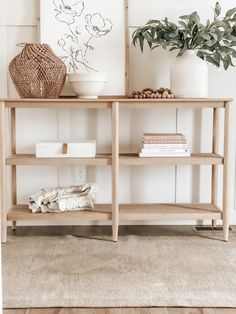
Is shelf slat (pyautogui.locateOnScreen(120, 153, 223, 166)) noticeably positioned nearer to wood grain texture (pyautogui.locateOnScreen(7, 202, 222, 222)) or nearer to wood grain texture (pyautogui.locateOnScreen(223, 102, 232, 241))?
wood grain texture (pyautogui.locateOnScreen(223, 102, 232, 241))

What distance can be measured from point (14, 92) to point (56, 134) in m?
0.38

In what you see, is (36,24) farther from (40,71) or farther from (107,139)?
(107,139)

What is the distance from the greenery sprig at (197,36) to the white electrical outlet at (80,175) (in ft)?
2.85

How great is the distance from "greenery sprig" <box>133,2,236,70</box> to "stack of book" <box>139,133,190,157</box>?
1.61ft

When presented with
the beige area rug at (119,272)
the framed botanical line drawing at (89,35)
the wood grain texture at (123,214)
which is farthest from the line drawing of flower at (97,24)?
the beige area rug at (119,272)

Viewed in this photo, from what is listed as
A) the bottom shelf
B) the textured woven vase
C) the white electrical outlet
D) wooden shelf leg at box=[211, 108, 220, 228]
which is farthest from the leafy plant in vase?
the white electrical outlet

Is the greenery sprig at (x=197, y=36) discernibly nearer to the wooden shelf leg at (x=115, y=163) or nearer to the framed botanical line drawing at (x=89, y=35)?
the framed botanical line drawing at (x=89, y=35)

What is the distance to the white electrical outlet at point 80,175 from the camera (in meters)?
3.29

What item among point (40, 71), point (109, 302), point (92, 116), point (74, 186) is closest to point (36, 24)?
point (40, 71)

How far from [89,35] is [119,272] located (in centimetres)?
152

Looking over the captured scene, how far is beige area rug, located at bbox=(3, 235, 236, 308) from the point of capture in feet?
6.73

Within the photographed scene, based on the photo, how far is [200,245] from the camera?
283 cm

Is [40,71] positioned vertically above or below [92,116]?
→ above

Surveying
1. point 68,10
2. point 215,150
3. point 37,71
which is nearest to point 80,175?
point 37,71
